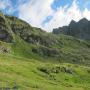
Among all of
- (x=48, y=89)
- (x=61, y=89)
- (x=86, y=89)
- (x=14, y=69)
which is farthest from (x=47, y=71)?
(x=48, y=89)

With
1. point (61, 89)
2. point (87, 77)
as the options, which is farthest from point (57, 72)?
point (61, 89)

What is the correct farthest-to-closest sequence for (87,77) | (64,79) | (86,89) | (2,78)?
(87,77), (64,79), (86,89), (2,78)

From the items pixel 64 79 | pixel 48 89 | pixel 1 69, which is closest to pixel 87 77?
pixel 64 79

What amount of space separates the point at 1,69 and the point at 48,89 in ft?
93.2

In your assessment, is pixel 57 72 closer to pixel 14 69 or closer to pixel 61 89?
pixel 14 69

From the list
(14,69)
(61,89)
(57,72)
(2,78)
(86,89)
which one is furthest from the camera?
(57,72)

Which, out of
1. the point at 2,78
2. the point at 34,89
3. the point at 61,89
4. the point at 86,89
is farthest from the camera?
the point at 86,89

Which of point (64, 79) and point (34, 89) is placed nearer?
point (34, 89)

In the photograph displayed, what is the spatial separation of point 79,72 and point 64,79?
2757 centimetres

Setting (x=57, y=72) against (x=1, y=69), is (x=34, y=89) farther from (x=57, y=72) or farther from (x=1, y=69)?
(x=57, y=72)

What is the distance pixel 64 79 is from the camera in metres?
126

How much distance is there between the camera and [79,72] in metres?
152

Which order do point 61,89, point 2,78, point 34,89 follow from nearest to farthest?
point 34,89 → point 2,78 → point 61,89

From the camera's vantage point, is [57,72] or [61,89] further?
[57,72]
